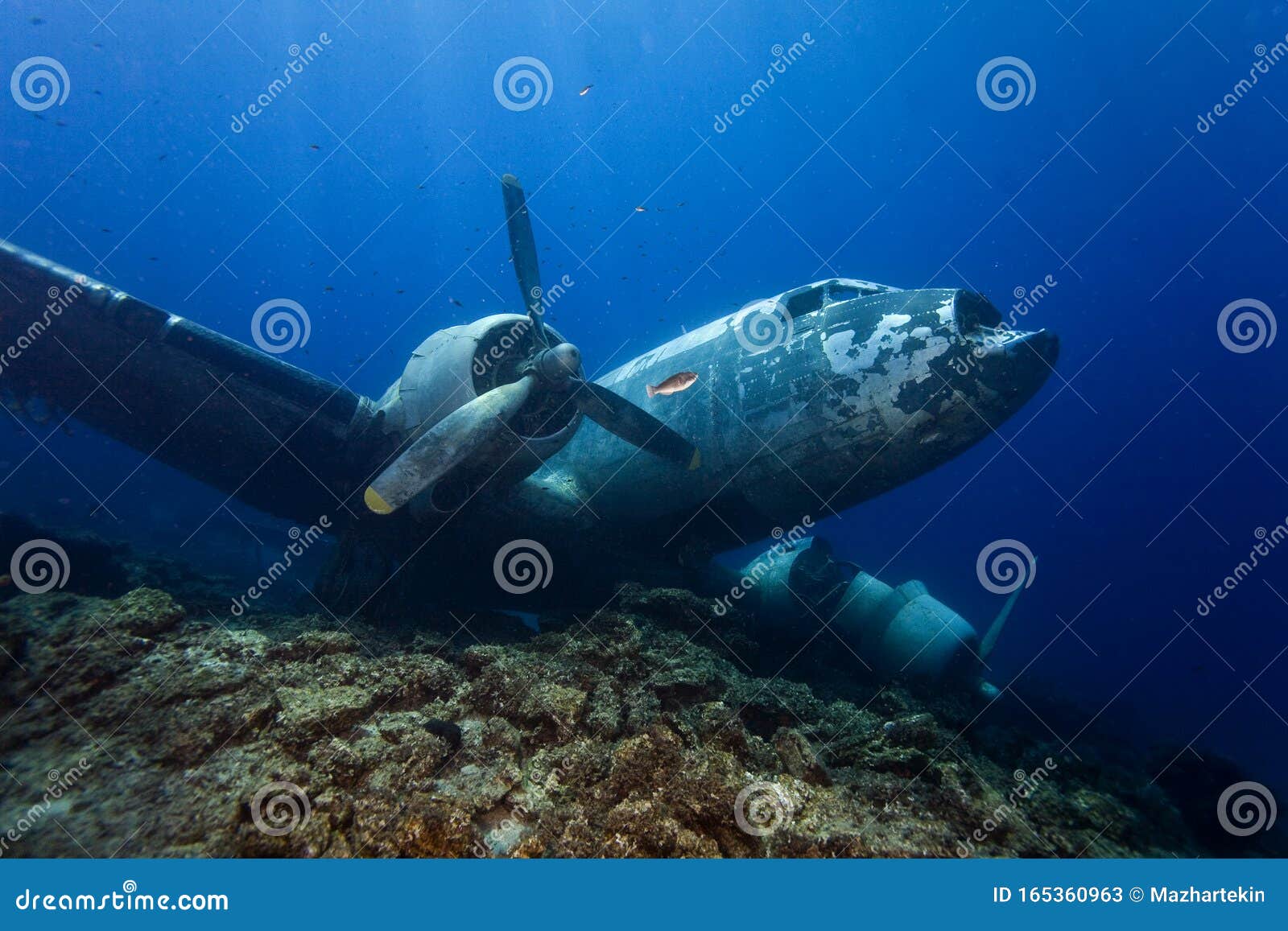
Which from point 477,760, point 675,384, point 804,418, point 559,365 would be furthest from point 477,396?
point 477,760

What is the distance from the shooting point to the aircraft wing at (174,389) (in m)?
6.42

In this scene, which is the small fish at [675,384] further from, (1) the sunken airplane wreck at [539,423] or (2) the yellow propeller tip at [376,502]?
(2) the yellow propeller tip at [376,502]

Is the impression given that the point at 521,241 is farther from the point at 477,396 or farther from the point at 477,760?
the point at 477,760

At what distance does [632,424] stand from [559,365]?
1.29 meters

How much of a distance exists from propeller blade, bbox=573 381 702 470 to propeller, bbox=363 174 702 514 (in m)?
0.01

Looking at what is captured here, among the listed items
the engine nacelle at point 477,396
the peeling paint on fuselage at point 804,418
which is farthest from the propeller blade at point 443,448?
the peeling paint on fuselage at point 804,418

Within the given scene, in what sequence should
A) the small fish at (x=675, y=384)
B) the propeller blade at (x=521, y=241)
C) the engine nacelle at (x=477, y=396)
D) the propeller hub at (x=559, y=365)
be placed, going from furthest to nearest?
the propeller blade at (x=521, y=241) < the small fish at (x=675, y=384) < the engine nacelle at (x=477, y=396) < the propeller hub at (x=559, y=365)

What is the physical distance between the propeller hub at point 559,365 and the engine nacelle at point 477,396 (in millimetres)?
338

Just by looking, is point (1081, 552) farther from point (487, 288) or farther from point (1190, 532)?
point (487, 288)

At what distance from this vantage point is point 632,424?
676 cm

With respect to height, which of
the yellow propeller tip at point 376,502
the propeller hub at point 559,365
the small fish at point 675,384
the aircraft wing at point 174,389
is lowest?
the aircraft wing at point 174,389

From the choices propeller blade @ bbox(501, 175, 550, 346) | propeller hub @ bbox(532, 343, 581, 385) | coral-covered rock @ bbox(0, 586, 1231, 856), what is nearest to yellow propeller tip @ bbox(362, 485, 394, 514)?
coral-covered rock @ bbox(0, 586, 1231, 856)

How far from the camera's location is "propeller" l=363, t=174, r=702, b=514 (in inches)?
217

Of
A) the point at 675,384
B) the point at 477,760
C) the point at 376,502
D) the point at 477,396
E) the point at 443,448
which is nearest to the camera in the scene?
the point at 477,760
